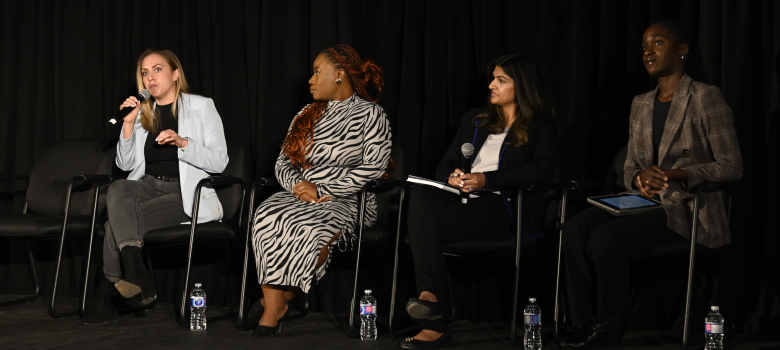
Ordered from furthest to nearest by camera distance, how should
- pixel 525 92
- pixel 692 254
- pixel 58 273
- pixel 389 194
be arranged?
pixel 58 273 < pixel 389 194 < pixel 525 92 < pixel 692 254

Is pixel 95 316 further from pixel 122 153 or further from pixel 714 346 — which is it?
pixel 714 346

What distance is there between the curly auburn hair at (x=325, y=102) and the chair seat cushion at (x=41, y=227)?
3.28 ft

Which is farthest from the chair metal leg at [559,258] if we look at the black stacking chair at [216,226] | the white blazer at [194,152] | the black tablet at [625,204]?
the white blazer at [194,152]

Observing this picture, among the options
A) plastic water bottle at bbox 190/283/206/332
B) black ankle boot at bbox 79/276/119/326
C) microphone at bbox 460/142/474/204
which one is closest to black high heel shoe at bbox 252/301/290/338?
plastic water bottle at bbox 190/283/206/332

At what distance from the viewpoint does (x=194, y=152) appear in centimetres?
343

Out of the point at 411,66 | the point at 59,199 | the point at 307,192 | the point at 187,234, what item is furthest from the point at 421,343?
the point at 59,199

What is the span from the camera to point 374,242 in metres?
3.19

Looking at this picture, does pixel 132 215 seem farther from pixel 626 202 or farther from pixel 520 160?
pixel 626 202

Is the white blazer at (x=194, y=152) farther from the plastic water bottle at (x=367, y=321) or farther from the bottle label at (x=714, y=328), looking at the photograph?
the bottle label at (x=714, y=328)

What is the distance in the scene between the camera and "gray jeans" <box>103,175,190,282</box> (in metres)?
3.21

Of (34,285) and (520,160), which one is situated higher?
(520,160)

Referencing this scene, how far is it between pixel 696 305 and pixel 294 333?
176cm

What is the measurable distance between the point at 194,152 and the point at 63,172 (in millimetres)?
946

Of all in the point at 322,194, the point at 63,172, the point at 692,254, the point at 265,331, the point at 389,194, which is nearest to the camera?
the point at 692,254
